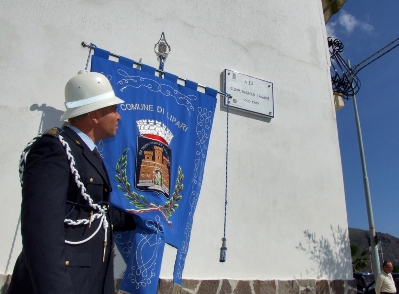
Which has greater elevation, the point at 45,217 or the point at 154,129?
the point at 154,129

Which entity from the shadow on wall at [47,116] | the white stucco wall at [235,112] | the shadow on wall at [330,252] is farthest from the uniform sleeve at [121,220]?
the shadow on wall at [330,252]

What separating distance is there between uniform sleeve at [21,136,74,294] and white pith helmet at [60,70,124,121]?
312mm

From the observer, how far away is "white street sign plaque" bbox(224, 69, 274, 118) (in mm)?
5109

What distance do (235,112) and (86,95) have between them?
3373mm

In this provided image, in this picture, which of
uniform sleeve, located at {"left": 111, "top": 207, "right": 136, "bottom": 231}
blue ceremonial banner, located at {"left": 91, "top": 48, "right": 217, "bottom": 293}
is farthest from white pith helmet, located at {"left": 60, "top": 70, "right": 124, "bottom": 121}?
blue ceremonial banner, located at {"left": 91, "top": 48, "right": 217, "bottom": 293}

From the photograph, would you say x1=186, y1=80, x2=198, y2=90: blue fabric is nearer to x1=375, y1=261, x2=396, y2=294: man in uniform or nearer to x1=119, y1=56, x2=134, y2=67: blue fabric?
x1=119, y1=56, x2=134, y2=67: blue fabric

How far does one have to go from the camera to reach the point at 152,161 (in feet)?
11.8

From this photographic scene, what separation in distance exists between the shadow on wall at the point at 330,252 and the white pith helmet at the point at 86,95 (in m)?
3.88

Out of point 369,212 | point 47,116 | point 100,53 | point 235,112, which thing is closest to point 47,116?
point 47,116

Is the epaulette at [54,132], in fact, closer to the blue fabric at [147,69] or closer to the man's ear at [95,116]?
the man's ear at [95,116]

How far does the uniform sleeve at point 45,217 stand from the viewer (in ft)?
4.60

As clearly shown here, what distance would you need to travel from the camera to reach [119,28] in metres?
4.54

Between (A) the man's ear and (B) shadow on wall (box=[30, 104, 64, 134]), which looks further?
(B) shadow on wall (box=[30, 104, 64, 134])

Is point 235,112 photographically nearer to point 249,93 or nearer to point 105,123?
point 249,93
